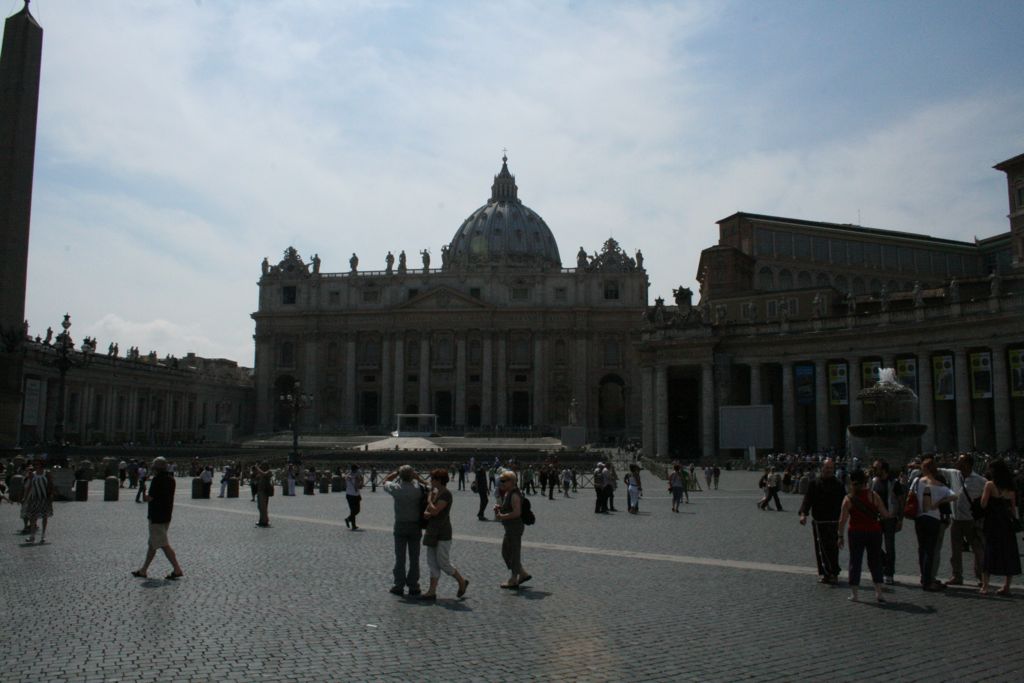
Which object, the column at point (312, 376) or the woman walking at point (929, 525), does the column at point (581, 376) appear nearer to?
the column at point (312, 376)

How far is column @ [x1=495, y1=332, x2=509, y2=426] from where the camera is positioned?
9662 cm

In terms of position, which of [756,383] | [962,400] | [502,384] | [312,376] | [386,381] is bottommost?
[962,400]

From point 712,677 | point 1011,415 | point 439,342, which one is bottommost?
point 712,677

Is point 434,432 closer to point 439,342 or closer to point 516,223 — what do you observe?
point 439,342

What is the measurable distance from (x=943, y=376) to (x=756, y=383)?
9956 millimetres

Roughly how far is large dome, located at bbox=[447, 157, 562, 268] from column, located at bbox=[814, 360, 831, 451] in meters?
78.7

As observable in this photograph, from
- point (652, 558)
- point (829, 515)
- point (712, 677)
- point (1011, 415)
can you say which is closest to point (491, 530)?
point (652, 558)

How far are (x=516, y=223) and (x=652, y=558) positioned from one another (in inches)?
4643

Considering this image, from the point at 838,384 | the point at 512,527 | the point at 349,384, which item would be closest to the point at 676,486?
the point at 512,527

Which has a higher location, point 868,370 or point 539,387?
point 539,387

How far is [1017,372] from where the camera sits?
1444 inches

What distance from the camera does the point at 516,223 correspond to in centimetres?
13000

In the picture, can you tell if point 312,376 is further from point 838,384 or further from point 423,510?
point 423,510

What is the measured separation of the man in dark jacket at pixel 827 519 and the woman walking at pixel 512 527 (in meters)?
3.69
